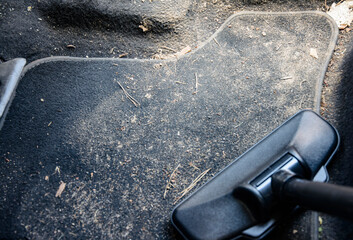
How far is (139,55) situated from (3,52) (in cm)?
66

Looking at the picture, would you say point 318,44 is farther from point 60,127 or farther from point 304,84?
point 60,127

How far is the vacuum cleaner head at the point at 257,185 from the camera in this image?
2.77 ft

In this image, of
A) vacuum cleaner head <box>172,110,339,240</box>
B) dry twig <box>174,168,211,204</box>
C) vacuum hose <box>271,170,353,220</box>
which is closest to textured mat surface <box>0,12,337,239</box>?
dry twig <box>174,168,211,204</box>

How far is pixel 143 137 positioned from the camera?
3.73ft

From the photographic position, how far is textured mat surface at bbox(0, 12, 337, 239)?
3.28 ft

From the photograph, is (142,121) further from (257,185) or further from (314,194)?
(314,194)

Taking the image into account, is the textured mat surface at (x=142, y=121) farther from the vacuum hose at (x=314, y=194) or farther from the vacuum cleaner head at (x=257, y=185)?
the vacuum hose at (x=314, y=194)

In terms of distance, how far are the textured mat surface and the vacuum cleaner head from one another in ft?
0.37

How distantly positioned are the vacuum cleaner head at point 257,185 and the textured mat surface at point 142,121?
0.37 feet

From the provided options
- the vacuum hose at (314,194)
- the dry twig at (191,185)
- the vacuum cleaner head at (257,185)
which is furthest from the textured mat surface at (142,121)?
the vacuum hose at (314,194)

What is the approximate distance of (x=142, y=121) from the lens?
1177mm

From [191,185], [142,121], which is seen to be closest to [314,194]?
[191,185]

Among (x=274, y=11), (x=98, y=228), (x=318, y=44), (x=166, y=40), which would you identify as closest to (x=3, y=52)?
(x=166, y=40)

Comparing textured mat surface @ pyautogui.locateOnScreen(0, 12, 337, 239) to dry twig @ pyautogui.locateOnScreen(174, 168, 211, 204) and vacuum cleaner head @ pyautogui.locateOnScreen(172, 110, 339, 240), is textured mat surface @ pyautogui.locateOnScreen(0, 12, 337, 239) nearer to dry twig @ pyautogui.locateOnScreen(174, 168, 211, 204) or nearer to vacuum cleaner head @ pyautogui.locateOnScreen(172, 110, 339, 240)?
dry twig @ pyautogui.locateOnScreen(174, 168, 211, 204)
